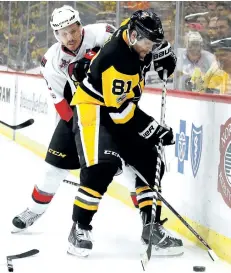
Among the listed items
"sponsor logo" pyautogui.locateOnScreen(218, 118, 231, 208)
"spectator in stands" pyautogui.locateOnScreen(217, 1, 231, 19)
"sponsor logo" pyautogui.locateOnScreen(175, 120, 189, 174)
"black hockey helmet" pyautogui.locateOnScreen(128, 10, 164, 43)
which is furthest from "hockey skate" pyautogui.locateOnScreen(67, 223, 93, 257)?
"spectator in stands" pyautogui.locateOnScreen(217, 1, 231, 19)

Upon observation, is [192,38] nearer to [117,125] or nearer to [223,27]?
[223,27]

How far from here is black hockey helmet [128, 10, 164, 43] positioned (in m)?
3.01

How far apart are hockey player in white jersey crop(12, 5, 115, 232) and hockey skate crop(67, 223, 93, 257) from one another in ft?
1.54

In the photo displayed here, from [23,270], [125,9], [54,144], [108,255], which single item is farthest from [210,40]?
[23,270]

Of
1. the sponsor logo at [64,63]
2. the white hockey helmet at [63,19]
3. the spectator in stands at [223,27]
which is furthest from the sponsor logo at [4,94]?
the white hockey helmet at [63,19]

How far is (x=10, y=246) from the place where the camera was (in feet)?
11.2

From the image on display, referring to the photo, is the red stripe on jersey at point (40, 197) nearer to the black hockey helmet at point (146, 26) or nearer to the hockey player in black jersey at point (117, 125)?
the hockey player in black jersey at point (117, 125)

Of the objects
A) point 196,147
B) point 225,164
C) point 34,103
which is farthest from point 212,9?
point 34,103

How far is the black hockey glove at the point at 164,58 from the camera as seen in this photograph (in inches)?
133

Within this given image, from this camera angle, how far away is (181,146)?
381 centimetres

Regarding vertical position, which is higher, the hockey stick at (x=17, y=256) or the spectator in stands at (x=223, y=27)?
the spectator in stands at (x=223, y=27)

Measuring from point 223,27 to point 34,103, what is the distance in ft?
9.49

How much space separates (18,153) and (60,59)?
3.47 metres

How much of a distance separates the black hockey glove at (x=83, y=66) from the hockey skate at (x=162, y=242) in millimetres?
772
